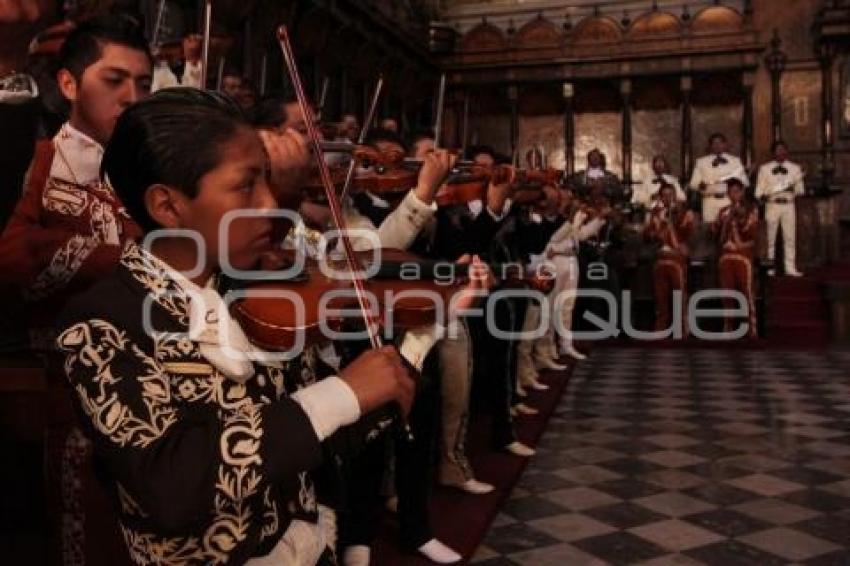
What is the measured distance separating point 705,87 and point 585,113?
214 cm

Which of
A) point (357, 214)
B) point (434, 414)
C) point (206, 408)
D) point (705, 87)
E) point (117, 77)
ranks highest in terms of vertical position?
point (705, 87)

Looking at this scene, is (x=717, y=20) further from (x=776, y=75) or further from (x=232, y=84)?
(x=232, y=84)

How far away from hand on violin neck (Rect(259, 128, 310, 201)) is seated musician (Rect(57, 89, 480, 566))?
0.77 meters

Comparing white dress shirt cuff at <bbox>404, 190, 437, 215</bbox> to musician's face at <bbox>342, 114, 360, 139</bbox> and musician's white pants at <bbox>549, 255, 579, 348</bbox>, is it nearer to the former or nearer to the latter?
musician's face at <bbox>342, 114, 360, 139</bbox>

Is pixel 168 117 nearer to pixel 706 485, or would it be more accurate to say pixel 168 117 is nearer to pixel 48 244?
pixel 48 244

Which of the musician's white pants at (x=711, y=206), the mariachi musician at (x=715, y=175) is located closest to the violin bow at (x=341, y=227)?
the mariachi musician at (x=715, y=175)

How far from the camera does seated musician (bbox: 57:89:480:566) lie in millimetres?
1145

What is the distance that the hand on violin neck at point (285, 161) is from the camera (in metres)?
2.15

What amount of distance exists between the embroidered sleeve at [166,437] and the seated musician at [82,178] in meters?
0.78

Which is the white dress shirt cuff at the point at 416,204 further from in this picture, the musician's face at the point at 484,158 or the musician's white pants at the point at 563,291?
the musician's white pants at the point at 563,291

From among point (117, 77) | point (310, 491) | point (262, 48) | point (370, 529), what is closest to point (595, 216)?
point (262, 48)

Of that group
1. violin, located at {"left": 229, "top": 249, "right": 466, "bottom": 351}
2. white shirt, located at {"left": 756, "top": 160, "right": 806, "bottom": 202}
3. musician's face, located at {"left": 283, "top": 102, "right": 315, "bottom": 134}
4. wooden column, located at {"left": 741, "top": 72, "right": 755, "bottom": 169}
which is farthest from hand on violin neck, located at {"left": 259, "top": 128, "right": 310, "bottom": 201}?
wooden column, located at {"left": 741, "top": 72, "right": 755, "bottom": 169}

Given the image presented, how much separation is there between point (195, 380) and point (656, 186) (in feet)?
41.4

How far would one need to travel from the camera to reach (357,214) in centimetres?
346
